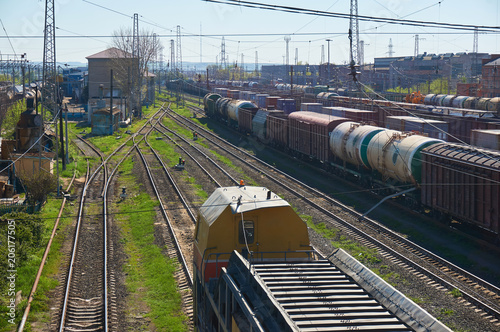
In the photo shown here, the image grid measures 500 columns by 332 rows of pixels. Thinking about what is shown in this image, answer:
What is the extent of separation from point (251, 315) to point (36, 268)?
43.4ft

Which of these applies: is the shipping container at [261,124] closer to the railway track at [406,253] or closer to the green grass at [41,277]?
the railway track at [406,253]

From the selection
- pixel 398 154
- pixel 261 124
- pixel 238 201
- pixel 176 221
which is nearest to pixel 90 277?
pixel 176 221

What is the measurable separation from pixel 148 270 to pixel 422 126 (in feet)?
64.5

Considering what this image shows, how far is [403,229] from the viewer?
73.7 ft

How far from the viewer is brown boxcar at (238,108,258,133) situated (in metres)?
52.2

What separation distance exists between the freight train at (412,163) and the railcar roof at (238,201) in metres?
10.9

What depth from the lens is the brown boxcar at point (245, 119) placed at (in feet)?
171

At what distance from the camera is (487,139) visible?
84.4 feet

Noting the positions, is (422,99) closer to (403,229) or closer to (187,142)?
(187,142)

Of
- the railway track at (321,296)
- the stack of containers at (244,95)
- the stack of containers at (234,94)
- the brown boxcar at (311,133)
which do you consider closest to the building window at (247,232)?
the railway track at (321,296)

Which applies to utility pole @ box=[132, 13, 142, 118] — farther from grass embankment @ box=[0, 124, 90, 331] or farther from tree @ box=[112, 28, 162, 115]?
grass embankment @ box=[0, 124, 90, 331]

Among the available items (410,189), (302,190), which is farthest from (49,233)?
(410,189)

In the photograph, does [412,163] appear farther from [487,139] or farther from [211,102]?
[211,102]

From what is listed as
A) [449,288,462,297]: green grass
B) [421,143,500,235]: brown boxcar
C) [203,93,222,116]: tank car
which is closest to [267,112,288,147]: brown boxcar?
[421,143,500,235]: brown boxcar
